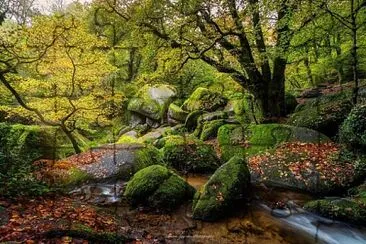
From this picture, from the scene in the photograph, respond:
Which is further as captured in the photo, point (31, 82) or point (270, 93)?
point (270, 93)

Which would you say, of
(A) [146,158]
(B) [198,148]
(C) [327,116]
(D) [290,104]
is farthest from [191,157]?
(D) [290,104]

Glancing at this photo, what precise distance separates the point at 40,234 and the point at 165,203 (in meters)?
3.05

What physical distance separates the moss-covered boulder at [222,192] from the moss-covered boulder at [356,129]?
2942 mm

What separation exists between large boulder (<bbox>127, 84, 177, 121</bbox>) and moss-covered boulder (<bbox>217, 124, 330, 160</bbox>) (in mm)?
8379

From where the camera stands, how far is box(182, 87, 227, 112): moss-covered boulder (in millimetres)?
17062

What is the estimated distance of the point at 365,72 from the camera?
16703 mm

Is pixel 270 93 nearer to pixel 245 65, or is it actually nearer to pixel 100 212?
pixel 245 65

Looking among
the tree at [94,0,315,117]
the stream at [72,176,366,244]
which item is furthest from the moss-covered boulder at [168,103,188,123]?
the stream at [72,176,366,244]

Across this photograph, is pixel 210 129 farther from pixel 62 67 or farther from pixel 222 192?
pixel 222 192

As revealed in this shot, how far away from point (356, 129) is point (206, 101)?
9530 millimetres

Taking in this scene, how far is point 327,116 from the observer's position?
34.4 feet

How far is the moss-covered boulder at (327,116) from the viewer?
10203mm

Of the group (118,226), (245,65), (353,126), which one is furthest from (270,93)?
(118,226)

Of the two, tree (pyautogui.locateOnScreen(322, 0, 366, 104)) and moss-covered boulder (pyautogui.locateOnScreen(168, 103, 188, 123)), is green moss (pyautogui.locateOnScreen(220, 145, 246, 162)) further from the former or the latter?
moss-covered boulder (pyautogui.locateOnScreen(168, 103, 188, 123))
